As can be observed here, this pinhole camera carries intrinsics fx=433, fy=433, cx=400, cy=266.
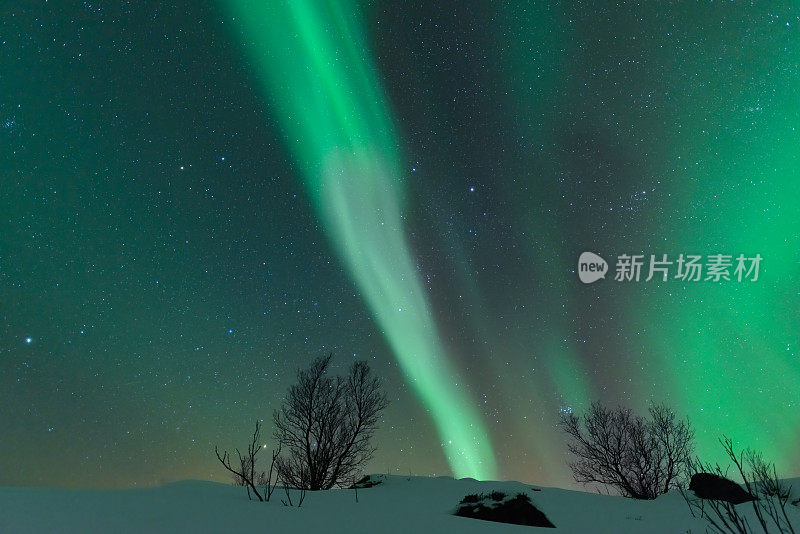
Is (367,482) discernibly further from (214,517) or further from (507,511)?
(214,517)

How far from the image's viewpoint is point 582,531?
945cm

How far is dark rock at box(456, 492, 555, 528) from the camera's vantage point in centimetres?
1031

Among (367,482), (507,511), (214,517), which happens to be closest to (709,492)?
(507,511)

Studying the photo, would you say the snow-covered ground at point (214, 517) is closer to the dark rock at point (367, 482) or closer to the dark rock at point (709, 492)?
the dark rock at point (367, 482)

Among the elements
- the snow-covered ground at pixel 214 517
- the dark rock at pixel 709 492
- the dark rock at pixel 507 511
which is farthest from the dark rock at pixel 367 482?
the dark rock at pixel 709 492

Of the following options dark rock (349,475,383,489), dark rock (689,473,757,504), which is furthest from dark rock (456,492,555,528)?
dark rock (689,473,757,504)

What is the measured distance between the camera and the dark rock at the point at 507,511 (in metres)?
10.3

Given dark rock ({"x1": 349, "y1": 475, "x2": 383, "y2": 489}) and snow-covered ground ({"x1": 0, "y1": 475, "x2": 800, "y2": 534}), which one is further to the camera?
dark rock ({"x1": 349, "y1": 475, "x2": 383, "y2": 489})

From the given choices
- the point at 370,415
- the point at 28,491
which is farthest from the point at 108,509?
the point at 370,415

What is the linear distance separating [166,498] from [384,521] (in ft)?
13.1

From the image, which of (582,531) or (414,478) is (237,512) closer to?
(582,531)

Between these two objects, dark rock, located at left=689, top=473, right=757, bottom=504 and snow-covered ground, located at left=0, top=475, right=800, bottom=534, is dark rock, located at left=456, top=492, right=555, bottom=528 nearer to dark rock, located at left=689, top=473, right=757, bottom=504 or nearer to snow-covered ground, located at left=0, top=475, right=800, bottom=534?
snow-covered ground, located at left=0, top=475, right=800, bottom=534

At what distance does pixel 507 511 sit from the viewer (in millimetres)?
10828

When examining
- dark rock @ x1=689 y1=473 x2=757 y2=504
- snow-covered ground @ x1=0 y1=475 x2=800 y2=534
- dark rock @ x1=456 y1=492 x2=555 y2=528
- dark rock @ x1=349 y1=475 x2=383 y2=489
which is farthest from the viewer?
dark rock @ x1=689 y1=473 x2=757 y2=504
